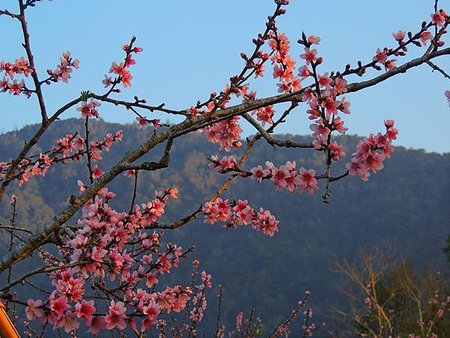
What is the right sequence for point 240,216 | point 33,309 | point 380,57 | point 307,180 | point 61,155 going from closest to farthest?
point 33,309 < point 307,180 < point 380,57 < point 240,216 < point 61,155

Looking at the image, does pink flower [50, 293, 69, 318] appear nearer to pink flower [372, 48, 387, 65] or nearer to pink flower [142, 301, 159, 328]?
pink flower [142, 301, 159, 328]

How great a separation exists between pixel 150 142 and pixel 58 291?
0.68 meters

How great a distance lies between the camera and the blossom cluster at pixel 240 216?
321cm

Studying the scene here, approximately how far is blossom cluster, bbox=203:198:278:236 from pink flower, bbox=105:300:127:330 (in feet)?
4.04

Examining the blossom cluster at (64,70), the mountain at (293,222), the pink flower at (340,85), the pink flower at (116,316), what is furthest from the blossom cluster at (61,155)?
the mountain at (293,222)

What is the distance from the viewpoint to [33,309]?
192 centimetres

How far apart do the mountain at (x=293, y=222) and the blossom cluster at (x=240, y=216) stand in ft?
106

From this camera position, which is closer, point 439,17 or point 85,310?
point 85,310

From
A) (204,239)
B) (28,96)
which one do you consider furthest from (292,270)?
(28,96)

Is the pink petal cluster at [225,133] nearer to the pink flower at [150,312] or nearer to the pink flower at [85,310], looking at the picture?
the pink flower at [150,312]

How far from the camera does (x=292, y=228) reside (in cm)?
4856

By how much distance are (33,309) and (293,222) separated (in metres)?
47.4

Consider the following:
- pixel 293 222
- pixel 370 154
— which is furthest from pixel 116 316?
pixel 293 222

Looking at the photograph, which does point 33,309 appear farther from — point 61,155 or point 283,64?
point 61,155
